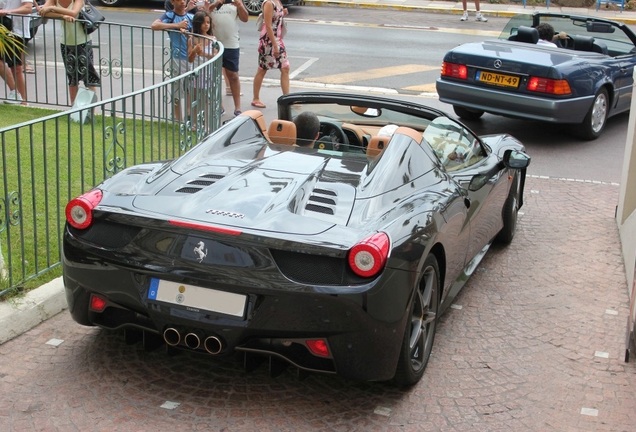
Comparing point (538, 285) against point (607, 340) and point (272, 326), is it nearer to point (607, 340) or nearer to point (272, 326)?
point (607, 340)

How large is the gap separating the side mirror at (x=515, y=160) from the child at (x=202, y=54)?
2.74m

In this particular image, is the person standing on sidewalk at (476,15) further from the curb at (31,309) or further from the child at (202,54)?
the curb at (31,309)

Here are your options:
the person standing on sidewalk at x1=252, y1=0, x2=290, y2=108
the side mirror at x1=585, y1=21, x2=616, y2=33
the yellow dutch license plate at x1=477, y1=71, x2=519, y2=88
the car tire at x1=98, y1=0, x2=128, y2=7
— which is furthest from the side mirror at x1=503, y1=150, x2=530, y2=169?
the car tire at x1=98, y1=0, x2=128, y2=7

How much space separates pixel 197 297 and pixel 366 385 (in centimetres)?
110

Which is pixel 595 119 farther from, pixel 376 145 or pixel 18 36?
pixel 18 36

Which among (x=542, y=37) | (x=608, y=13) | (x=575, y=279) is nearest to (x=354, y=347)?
(x=575, y=279)

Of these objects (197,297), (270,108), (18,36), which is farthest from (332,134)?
(18,36)

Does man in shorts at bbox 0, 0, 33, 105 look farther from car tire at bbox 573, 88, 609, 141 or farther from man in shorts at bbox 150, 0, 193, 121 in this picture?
car tire at bbox 573, 88, 609, 141

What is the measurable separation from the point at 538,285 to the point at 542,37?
6.34 m

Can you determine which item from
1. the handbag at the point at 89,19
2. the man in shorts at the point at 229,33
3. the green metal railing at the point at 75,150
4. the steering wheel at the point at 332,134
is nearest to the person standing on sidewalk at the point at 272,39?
the man in shorts at the point at 229,33

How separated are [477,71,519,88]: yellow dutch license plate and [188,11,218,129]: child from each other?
124 inches

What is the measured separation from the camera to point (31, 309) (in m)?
5.64

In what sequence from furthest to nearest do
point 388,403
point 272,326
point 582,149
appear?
point 582,149 → point 388,403 → point 272,326

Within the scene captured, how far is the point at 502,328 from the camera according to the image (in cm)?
610
